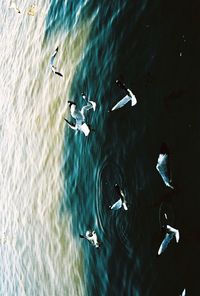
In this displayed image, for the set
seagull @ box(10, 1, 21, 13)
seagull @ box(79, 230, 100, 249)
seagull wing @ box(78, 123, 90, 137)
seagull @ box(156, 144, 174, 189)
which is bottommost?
seagull @ box(79, 230, 100, 249)

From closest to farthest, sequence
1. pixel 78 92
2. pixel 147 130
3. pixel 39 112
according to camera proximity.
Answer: pixel 147 130
pixel 78 92
pixel 39 112

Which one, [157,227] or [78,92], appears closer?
[157,227]

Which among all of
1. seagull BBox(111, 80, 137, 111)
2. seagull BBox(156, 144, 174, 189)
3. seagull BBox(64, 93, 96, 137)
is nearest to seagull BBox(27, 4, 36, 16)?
seagull BBox(64, 93, 96, 137)

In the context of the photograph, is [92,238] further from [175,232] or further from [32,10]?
[32,10]

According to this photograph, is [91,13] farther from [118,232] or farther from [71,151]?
[118,232]

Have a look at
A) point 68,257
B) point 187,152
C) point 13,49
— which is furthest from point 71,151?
point 13,49

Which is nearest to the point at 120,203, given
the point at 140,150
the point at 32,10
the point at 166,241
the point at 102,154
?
the point at 140,150

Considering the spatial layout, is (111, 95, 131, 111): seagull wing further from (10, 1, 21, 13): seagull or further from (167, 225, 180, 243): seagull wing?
(10, 1, 21, 13): seagull
